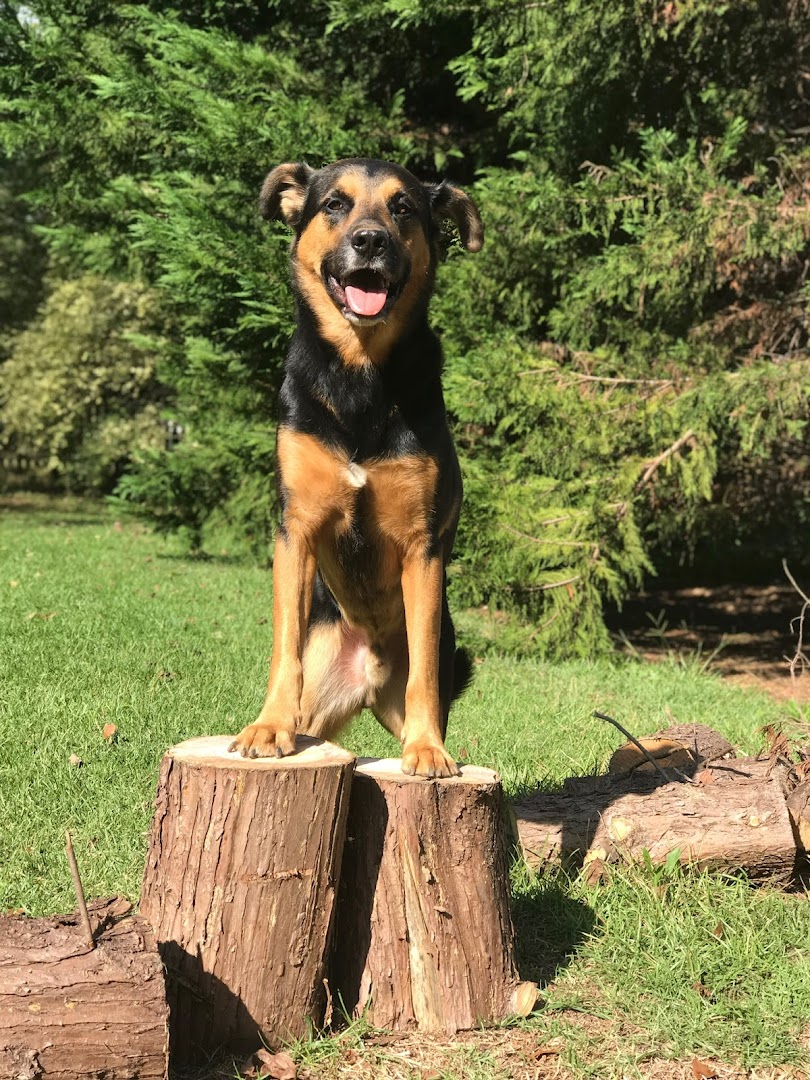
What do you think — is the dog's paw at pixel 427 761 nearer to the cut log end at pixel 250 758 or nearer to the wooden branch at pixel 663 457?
the cut log end at pixel 250 758

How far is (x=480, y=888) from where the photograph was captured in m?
3.54

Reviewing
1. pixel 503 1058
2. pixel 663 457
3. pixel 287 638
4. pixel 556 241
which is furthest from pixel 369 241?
pixel 556 241

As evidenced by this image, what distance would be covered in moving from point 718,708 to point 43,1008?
5986 millimetres

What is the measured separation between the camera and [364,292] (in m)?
4.05

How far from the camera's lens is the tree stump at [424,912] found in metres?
3.49

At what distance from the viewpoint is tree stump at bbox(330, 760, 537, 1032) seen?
3490 millimetres

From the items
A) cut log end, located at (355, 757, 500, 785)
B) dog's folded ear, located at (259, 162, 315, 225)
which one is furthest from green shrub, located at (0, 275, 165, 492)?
cut log end, located at (355, 757, 500, 785)

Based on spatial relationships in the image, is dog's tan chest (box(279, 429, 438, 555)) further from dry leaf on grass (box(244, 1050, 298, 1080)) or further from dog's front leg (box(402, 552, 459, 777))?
dry leaf on grass (box(244, 1050, 298, 1080))

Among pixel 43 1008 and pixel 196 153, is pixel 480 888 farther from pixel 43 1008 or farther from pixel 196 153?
pixel 196 153

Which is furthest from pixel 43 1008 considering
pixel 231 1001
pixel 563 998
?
pixel 563 998

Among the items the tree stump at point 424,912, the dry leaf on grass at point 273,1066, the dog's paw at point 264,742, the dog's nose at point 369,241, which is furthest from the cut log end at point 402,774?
the dog's nose at point 369,241

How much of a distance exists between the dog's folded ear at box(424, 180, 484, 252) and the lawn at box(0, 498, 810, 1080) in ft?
8.78

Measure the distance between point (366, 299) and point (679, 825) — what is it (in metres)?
2.50

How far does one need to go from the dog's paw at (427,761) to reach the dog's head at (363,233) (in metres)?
1.56
